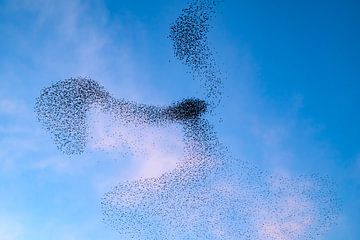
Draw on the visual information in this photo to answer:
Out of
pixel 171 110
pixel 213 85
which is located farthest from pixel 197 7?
pixel 171 110

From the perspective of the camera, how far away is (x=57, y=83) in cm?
1936

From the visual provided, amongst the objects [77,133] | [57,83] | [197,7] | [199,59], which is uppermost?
[197,7]

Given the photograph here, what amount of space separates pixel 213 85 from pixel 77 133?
299 inches

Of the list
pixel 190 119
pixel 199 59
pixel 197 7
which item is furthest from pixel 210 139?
pixel 197 7

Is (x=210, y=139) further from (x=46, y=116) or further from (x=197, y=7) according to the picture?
(x=46, y=116)

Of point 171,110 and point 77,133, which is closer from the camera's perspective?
point 77,133

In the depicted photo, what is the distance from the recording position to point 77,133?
1986cm

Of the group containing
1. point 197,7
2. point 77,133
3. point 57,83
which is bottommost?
point 77,133

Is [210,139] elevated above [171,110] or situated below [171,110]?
below

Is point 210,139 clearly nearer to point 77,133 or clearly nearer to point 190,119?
point 190,119

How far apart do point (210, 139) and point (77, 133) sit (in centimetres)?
709

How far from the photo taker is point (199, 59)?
19469 millimetres

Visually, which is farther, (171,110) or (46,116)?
(171,110)

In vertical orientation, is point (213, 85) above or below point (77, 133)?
above
